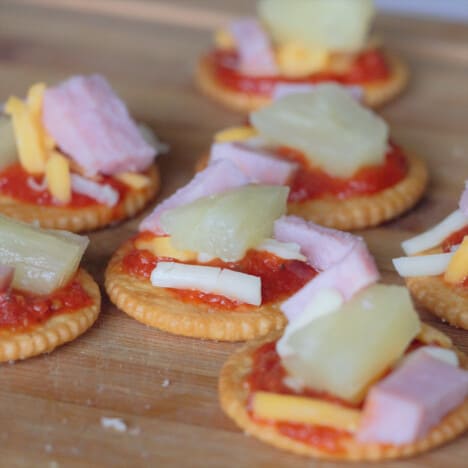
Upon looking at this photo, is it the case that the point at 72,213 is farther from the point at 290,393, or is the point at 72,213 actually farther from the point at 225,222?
the point at 290,393

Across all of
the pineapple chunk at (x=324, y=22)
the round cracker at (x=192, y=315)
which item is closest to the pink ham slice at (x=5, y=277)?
the round cracker at (x=192, y=315)

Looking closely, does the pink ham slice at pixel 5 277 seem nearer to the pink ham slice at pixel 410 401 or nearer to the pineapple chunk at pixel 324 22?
the pink ham slice at pixel 410 401

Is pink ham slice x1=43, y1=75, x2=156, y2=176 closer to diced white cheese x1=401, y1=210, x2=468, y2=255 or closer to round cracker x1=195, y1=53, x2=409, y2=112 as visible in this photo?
round cracker x1=195, y1=53, x2=409, y2=112

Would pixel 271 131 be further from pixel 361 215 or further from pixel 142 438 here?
pixel 142 438

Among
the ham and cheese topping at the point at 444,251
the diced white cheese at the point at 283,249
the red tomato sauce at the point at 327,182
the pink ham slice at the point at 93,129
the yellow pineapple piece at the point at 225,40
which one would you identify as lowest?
the yellow pineapple piece at the point at 225,40

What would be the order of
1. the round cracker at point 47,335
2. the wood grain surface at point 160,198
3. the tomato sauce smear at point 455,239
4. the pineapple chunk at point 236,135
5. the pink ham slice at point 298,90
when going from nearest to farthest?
the wood grain surface at point 160,198 < the round cracker at point 47,335 < the tomato sauce smear at point 455,239 < the pineapple chunk at point 236,135 < the pink ham slice at point 298,90

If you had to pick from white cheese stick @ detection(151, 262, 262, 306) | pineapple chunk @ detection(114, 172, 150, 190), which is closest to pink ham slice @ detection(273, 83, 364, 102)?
pineapple chunk @ detection(114, 172, 150, 190)

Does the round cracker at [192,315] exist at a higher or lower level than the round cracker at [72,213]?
higher
